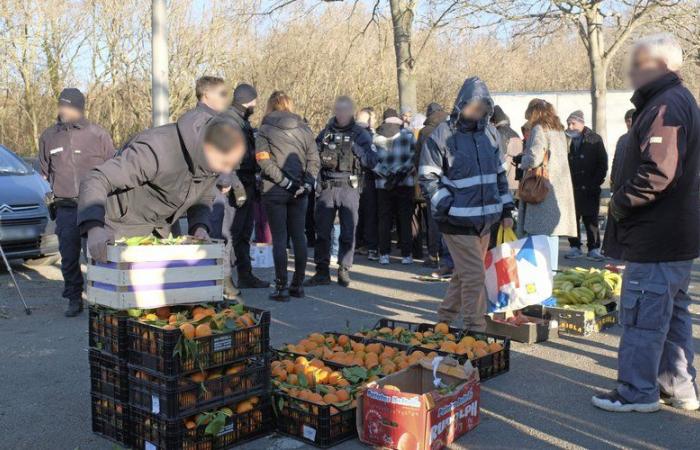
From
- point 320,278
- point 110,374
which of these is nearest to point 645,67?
point 110,374

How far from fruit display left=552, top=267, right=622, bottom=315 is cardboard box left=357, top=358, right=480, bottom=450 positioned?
2.94 metres

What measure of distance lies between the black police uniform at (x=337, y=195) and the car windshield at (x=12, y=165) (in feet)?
14.8

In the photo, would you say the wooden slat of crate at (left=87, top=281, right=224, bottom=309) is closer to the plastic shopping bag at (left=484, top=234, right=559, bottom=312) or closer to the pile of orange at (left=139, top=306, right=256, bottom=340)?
the pile of orange at (left=139, top=306, right=256, bottom=340)

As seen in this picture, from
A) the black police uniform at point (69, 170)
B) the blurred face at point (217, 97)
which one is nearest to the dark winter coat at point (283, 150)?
the black police uniform at point (69, 170)

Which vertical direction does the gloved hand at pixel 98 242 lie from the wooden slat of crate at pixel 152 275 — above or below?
above

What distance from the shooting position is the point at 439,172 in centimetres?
641

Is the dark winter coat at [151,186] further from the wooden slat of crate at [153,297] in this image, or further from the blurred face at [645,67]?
the blurred face at [645,67]

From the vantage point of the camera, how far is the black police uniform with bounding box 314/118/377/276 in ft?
31.8

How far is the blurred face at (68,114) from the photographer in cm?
812

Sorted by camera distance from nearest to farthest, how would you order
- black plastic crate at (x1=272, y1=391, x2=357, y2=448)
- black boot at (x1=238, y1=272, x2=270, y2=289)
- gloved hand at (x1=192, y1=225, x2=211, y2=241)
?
black plastic crate at (x1=272, y1=391, x2=357, y2=448)
gloved hand at (x1=192, y1=225, x2=211, y2=241)
black boot at (x1=238, y1=272, x2=270, y2=289)

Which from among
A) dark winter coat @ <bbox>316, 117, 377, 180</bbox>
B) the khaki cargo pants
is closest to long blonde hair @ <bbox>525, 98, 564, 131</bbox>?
dark winter coat @ <bbox>316, 117, 377, 180</bbox>

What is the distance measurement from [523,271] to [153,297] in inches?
136

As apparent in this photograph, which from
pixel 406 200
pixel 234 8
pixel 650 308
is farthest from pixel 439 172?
pixel 234 8

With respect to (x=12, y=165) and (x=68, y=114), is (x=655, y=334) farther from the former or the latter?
(x=12, y=165)
